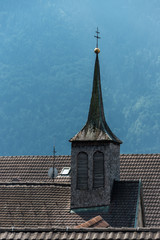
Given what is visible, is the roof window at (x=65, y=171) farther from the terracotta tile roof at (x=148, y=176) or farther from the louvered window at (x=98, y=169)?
the louvered window at (x=98, y=169)

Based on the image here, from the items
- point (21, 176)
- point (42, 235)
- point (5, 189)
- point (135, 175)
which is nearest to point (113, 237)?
point (42, 235)

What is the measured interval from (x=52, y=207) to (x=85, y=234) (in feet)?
A: 57.8

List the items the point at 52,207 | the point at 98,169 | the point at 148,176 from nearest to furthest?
the point at 52,207, the point at 98,169, the point at 148,176

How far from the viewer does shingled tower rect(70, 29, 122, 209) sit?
106 ft

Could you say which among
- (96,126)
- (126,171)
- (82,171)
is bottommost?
(126,171)

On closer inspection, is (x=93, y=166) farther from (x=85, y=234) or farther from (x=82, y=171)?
(x=85, y=234)

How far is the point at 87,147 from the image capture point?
109 feet

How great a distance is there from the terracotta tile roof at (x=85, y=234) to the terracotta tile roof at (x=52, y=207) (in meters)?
15.0

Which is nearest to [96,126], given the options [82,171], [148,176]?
[82,171]

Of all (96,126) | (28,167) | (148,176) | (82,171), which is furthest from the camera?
(28,167)

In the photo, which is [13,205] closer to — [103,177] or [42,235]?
[103,177]

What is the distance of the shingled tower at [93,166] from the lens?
3238 centimetres

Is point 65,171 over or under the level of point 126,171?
under

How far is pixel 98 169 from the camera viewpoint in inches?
1293
